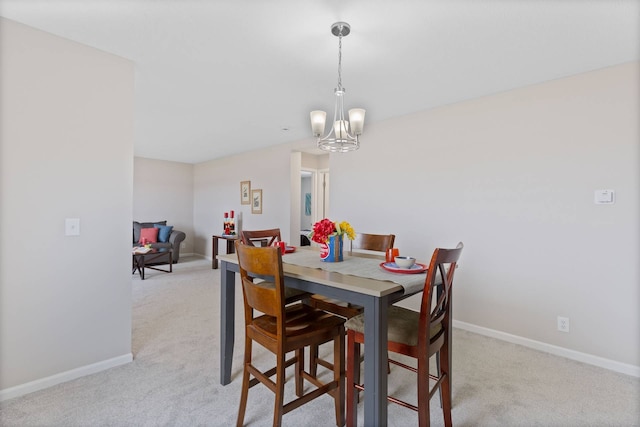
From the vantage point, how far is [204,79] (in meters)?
2.71

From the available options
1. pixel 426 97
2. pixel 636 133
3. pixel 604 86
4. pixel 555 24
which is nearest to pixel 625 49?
pixel 604 86

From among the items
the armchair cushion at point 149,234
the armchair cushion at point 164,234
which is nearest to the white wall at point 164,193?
the armchair cushion at point 149,234

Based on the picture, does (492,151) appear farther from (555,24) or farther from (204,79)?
(204,79)

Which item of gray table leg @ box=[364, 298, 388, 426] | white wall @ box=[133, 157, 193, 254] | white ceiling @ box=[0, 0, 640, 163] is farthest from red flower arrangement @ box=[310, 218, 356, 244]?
white wall @ box=[133, 157, 193, 254]

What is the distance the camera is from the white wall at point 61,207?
1.89m

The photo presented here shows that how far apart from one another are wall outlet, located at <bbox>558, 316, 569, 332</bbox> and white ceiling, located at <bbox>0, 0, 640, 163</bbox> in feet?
6.45

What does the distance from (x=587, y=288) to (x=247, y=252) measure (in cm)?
265

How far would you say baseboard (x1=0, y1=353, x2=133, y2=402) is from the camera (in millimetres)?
1888

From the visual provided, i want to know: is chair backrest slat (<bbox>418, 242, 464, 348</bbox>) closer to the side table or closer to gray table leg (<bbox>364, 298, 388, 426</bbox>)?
gray table leg (<bbox>364, 298, 388, 426</bbox>)

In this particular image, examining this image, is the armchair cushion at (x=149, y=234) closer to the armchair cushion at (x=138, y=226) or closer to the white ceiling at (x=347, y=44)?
the armchair cushion at (x=138, y=226)

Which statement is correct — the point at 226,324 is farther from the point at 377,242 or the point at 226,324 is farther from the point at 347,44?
the point at 347,44

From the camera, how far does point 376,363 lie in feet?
4.47

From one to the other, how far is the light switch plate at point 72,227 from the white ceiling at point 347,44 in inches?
47.3

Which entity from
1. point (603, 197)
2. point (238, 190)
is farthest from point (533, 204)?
point (238, 190)
